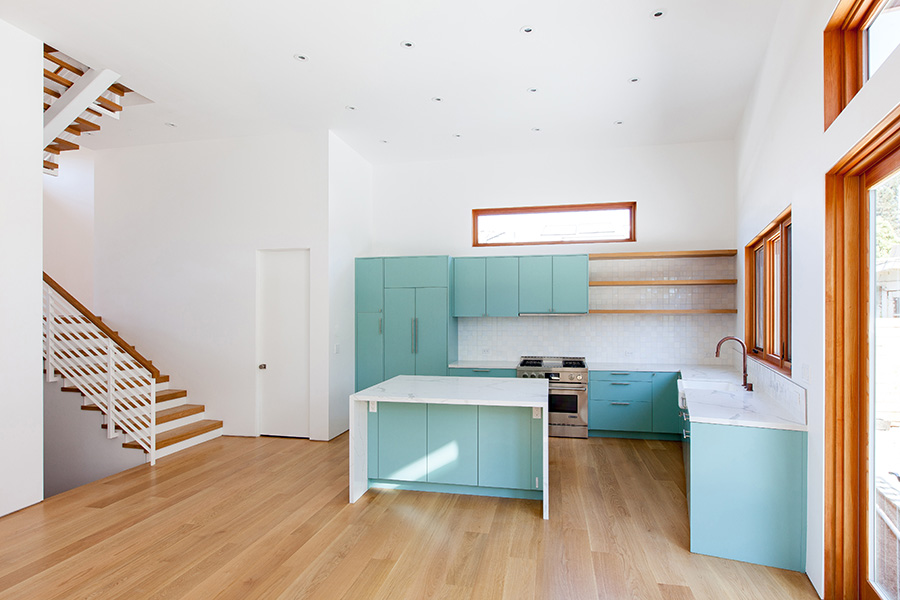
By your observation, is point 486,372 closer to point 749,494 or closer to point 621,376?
point 621,376

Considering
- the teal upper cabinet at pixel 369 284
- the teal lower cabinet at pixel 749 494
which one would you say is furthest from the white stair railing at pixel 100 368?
the teal lower cabinet at pixel 749 494

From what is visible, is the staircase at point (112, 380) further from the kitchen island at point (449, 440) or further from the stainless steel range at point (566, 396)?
the stainless steel range at point (566, 396)

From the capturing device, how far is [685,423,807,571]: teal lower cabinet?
2.65 m

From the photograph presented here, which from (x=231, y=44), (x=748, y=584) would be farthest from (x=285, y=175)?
(x=748, y=584)

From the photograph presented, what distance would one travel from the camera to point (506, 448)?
358cm

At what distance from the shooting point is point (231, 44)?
358 cm

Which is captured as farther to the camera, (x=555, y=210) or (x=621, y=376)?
(x=555, y=210)

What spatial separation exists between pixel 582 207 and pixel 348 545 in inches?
181

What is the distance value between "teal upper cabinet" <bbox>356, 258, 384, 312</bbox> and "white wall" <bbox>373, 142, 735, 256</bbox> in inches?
24.8

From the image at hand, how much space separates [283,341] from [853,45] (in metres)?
5.20

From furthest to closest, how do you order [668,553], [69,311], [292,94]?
[69,311] < [292,94] < [668,553]

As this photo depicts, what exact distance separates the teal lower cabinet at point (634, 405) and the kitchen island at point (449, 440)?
181 centimetres

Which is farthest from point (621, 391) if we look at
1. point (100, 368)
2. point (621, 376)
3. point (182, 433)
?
point (100, 368)

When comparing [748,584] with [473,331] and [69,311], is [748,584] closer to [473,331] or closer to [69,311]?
[473,331]
